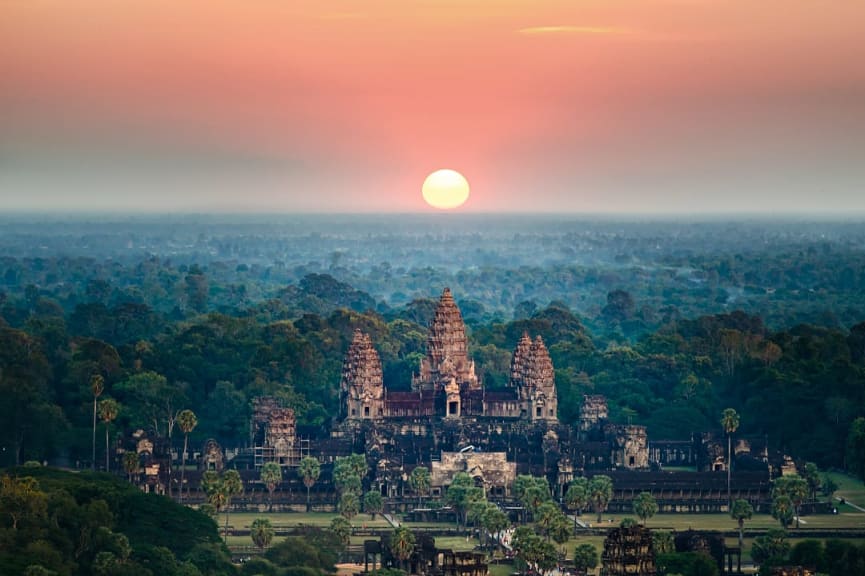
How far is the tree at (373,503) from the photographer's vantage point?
3285 inches

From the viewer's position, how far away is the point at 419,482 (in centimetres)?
8569

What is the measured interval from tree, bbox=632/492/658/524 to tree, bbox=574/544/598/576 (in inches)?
402

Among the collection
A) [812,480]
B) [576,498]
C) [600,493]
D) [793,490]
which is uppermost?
[793,490]

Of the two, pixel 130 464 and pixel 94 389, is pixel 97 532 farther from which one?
pixel 94 389

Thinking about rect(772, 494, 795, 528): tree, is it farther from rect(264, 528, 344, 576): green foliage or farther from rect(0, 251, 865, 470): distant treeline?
rect(264, 528, 344, 576): green foliage

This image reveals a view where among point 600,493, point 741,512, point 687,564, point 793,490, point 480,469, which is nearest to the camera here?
point 687,564

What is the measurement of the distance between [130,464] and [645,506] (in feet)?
69.0

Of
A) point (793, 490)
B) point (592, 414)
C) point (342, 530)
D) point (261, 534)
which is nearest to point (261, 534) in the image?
point (261, 534)

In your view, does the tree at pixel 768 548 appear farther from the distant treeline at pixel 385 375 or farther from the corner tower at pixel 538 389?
the corner tower at pixel 538 389

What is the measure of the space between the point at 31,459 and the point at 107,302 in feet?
299

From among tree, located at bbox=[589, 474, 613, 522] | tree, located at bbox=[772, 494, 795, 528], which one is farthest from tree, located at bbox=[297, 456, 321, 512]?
tree, located at bbox=[772, 494, 795, 528]

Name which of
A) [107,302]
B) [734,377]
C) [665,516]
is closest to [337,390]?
[734,377]

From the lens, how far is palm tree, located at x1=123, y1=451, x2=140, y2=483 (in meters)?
85.1

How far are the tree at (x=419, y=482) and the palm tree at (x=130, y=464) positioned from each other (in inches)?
443
